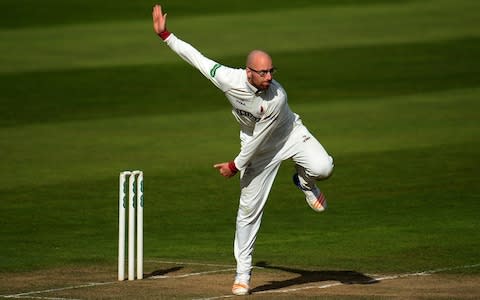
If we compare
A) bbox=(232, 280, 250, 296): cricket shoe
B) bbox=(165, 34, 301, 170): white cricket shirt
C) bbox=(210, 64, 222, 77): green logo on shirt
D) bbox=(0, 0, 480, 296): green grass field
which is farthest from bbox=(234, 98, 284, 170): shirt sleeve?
bbox=(0, 0, 480, 296): green grass field

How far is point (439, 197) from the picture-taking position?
16.0 metres

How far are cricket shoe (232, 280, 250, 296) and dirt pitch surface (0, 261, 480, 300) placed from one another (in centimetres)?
8

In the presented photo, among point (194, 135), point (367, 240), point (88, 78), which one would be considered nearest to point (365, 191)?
point (367, 240)

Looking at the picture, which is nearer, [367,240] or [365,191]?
[367,240]

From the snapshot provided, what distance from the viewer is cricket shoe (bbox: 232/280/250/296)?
35.7 ft

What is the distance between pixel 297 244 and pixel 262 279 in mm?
1933

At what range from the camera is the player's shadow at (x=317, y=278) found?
37.6 ft

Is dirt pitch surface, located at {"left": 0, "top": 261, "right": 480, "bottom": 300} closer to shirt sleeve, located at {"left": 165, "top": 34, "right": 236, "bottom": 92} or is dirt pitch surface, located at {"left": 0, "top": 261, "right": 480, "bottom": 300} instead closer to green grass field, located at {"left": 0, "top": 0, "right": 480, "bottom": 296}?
green grass field, located at {"left": 0, "top": 0, "right": 480, "bottom": 296}

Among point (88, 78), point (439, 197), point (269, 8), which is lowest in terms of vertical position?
point (439, 197)

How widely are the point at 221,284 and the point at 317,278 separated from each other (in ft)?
2.99

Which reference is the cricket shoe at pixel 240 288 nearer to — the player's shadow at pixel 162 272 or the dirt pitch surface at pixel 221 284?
the dirt pitch surface at pixel 221 284

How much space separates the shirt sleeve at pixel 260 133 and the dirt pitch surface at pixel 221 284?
1133mm

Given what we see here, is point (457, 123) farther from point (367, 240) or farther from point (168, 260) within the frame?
point (168, 260)

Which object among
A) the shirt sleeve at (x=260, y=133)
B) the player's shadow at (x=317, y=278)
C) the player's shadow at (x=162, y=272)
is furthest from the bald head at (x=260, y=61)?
the player's shadow at (x=162, y=272)
